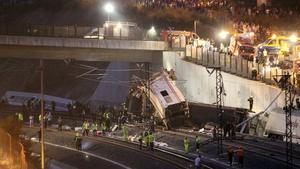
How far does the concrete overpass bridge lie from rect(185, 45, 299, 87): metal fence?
3.31 meters

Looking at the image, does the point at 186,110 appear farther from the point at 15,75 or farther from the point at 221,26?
the point at 15,75

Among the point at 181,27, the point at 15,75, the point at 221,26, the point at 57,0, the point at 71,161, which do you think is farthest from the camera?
the point at 57,0

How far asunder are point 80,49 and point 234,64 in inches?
584

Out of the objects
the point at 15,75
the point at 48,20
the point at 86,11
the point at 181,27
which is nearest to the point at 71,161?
the point at 181,27

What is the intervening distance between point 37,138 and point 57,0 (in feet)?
191

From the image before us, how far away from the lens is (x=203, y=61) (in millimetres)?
53594

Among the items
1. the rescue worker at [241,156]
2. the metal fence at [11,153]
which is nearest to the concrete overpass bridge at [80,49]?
the metal fence at [11,153]

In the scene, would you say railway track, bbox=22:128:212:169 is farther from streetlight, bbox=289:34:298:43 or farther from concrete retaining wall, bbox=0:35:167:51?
streetlight, bbox=289:34:298:43

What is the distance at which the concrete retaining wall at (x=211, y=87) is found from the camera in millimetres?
47188

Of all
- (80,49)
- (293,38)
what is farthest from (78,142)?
(293,38)

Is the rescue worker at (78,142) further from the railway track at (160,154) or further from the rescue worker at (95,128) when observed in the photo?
the rescue worker at (95,128)

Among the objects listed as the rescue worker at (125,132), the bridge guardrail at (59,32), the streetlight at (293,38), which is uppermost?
the bridge guardrail at (59,32)

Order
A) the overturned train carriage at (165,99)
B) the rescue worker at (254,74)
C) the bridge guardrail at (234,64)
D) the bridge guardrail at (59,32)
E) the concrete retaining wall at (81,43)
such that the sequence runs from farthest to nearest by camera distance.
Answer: the bridge guardrail at (59,32)
the concrete retaining wall at (81,43)
the rescue worker at (254,74)
the overturned train carriage at (165,99)
the bridge guardrail at (234,64)

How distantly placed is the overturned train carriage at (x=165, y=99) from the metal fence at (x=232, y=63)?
5.21m
